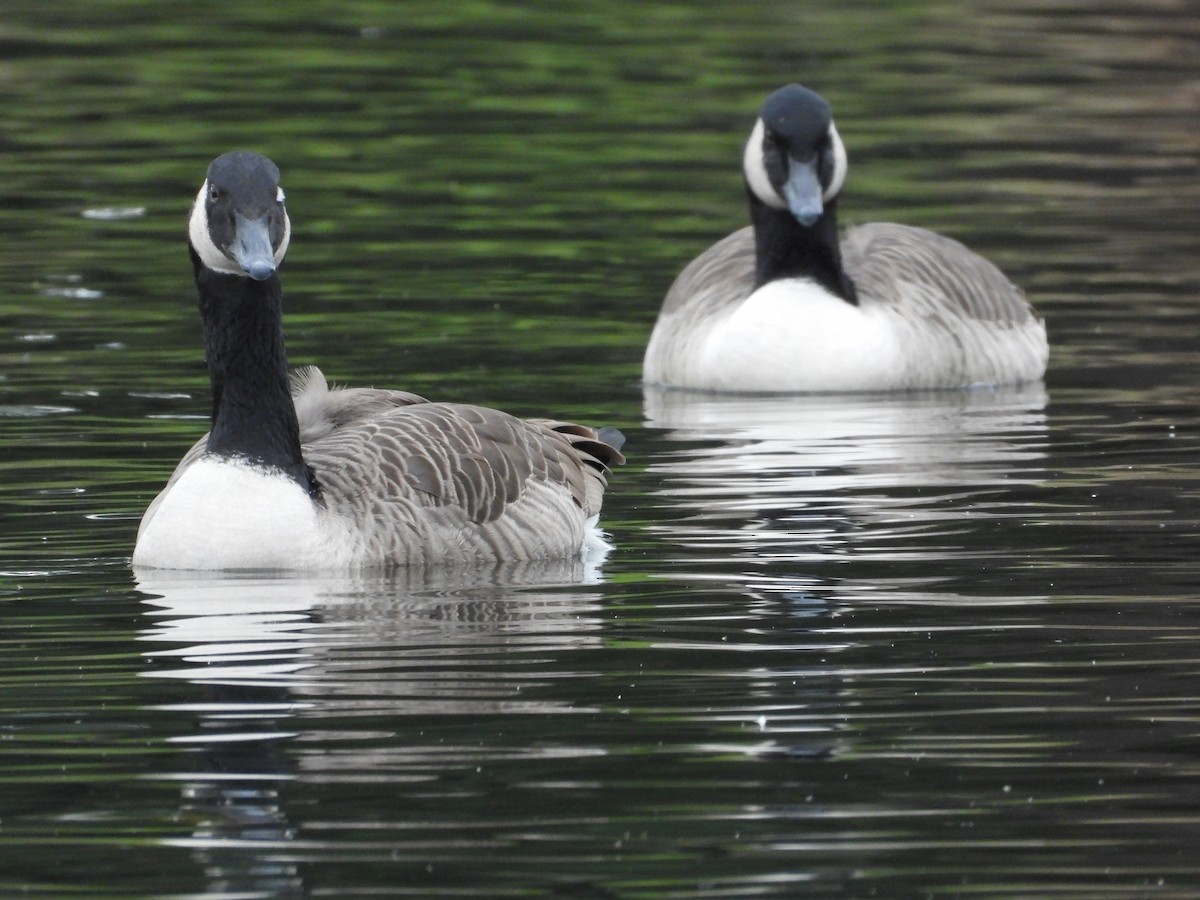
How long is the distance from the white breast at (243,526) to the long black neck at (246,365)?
0.49ft

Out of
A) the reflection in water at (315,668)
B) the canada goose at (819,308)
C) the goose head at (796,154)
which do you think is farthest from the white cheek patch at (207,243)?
the goose head at (796,154)

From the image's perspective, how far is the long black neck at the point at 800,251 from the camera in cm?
1712

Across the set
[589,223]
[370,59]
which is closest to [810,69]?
[370,59]

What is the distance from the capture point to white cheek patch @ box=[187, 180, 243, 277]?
11.2 meters

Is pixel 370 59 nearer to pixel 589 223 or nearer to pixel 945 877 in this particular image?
pixel 589 223

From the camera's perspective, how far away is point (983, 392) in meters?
17.2

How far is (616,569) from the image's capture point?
1168cm

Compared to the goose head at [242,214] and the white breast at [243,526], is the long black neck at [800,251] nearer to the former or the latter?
the goose head at [242,214]

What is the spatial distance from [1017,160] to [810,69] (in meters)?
5.86

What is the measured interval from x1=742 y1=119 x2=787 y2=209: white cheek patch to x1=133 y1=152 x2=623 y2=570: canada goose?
17.5 ft

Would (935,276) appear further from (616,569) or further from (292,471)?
(292,471)

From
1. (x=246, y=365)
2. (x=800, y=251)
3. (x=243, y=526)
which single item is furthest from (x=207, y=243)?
(x=800, y=251)

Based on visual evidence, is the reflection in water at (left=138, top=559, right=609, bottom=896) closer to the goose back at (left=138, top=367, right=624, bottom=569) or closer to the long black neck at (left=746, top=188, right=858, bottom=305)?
the goose back at (left=138, top=367, right=624, bottom=569)

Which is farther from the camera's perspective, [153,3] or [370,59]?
[153,3]
